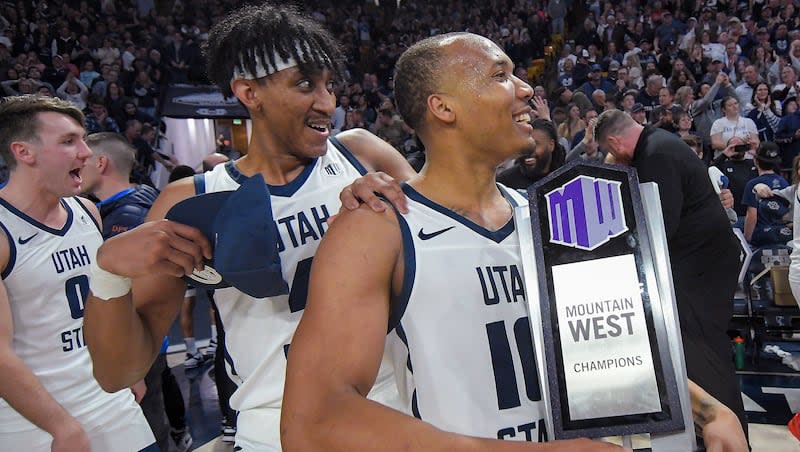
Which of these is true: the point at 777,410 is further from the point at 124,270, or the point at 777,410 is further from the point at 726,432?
the point at 124,270

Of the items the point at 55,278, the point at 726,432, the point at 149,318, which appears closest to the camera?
the point at 726,432

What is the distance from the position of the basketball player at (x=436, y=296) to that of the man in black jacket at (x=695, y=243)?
1959 mm

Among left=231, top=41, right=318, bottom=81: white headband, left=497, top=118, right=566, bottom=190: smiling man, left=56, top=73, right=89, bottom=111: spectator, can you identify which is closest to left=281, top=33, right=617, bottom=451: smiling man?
left=231, top=41, right=318, bottom=81: white headband

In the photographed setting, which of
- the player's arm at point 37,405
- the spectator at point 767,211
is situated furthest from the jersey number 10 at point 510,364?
the spectator at point 767,211

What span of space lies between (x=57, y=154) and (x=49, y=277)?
49 centimetres

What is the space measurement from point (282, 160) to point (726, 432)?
4.39 ft

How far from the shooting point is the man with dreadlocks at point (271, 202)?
1.74 meters

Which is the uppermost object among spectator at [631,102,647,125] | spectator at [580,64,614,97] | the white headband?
spectator at [580,64,614,97]

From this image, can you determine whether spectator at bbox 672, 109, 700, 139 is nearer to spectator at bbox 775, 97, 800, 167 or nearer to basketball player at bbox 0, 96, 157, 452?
spectator at bbox 775, 97, 800, 167

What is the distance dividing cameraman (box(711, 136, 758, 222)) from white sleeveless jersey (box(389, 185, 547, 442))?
6400 mm

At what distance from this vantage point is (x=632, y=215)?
4.22 ft

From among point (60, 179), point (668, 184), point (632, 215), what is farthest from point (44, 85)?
point (632, 215)

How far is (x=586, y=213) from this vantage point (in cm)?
132

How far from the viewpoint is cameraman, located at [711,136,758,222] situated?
7004 millimetres
